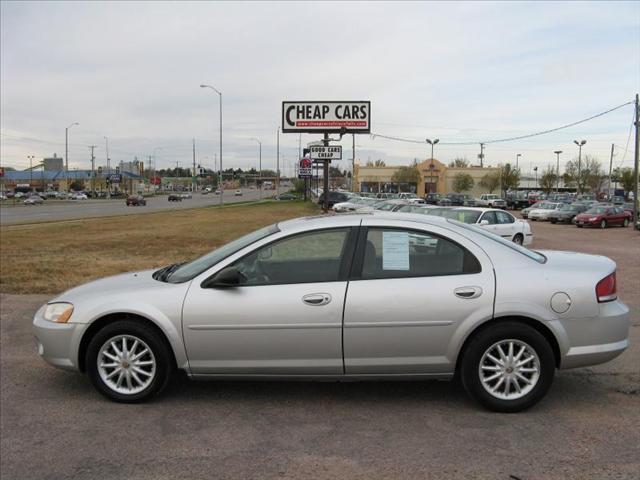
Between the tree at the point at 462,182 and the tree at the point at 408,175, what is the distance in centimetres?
757

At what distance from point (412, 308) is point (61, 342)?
266 cm

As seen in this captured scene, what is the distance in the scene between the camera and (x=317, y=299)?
13.7 ft

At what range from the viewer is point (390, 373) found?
425 cm

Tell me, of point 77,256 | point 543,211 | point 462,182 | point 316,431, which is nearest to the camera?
point 316,431

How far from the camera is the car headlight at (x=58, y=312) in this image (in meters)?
4.45

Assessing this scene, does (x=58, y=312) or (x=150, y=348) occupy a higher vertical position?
(x=58, y=312)

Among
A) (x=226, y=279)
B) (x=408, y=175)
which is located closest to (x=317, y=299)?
(x=226, y=279)

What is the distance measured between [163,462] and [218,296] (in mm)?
1214

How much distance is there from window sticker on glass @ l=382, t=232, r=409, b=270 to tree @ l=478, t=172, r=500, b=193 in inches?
4125

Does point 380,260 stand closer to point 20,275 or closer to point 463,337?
point 463,337

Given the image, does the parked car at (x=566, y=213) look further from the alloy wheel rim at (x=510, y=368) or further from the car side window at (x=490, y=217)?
the alloy wheel rim at (x=510, y=368)

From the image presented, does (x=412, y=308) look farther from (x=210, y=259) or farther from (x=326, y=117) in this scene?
(x=326, y=117)

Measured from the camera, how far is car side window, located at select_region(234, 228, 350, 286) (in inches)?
171

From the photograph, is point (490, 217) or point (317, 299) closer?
point (317, 299)
